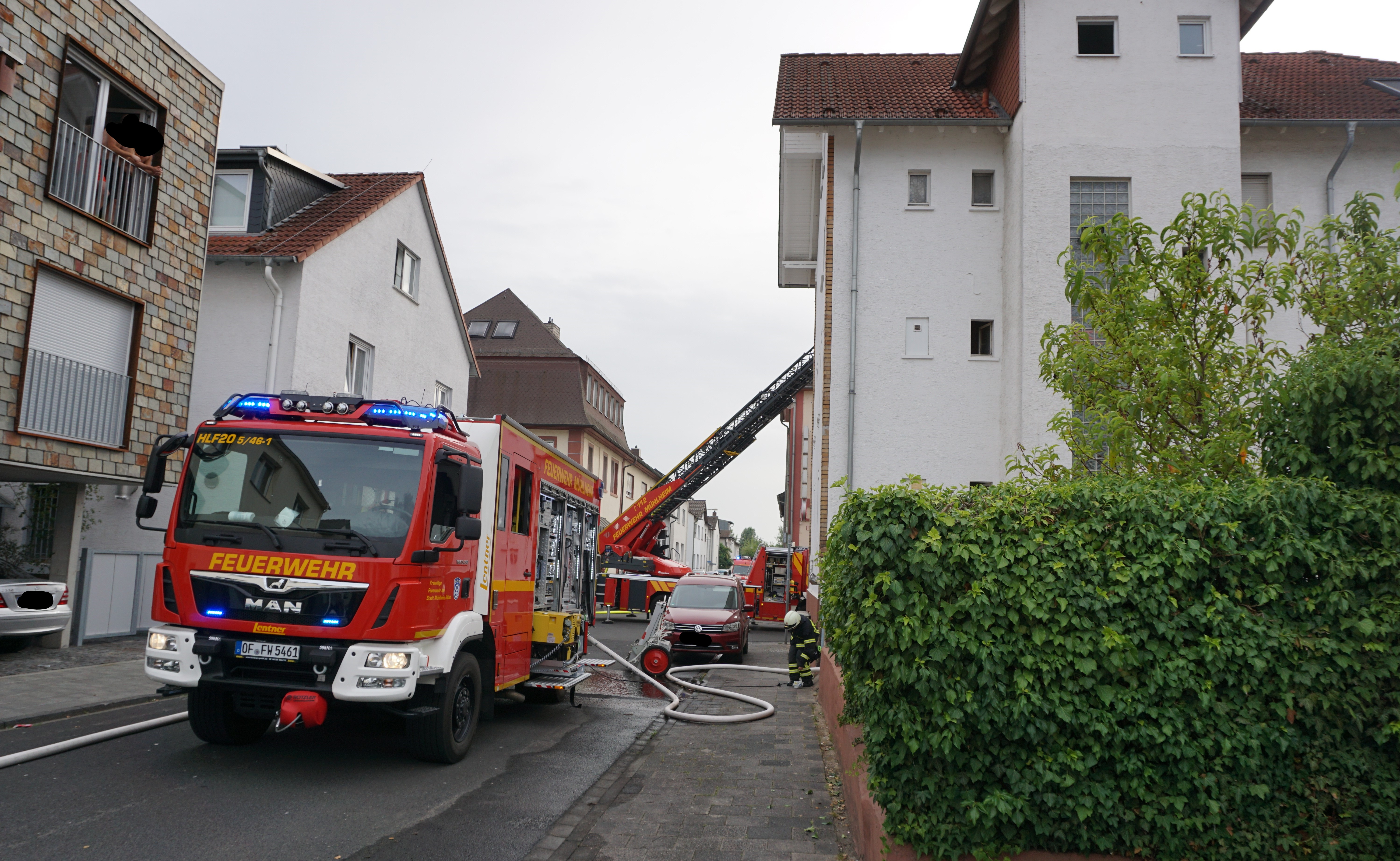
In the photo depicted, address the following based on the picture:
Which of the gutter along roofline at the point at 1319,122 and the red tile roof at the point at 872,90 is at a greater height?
the red tile roof at the point at 872,90

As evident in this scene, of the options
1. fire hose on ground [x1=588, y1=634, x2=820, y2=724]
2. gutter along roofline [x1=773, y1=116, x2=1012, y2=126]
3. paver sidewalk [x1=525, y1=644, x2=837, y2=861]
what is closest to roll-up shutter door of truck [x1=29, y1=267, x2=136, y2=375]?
fire hose on ground [x1=588, y1=634, x2=820, y2=724]

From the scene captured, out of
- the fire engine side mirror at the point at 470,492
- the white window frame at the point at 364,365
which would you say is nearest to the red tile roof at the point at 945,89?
the white window frame at the point at 364,365

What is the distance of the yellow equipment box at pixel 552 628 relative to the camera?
432 inches

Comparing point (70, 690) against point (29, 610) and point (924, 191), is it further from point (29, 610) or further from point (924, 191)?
point (924, 191)

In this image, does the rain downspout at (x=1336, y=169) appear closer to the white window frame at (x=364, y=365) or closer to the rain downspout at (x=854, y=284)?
the rain downspout at (x=854, y=284)

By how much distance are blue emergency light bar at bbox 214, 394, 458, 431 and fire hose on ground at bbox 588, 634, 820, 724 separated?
4718 mm

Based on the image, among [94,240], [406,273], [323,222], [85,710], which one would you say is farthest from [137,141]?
[85,710]

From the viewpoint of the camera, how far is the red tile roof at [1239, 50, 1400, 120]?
18500 millimetres

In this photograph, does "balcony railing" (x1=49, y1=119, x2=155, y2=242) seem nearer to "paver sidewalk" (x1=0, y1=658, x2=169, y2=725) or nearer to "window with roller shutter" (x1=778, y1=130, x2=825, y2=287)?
"paver sidewalk" (x1=0, y1=658, x2=169, y2=725)

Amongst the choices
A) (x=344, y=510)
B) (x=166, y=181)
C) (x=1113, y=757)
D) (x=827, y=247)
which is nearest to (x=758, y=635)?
(x=827, y=247)

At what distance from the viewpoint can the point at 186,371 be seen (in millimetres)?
15211

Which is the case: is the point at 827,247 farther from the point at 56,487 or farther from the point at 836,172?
the point at 56,487

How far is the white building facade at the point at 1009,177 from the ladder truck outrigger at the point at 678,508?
581cm

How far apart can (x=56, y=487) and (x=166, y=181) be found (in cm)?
521
